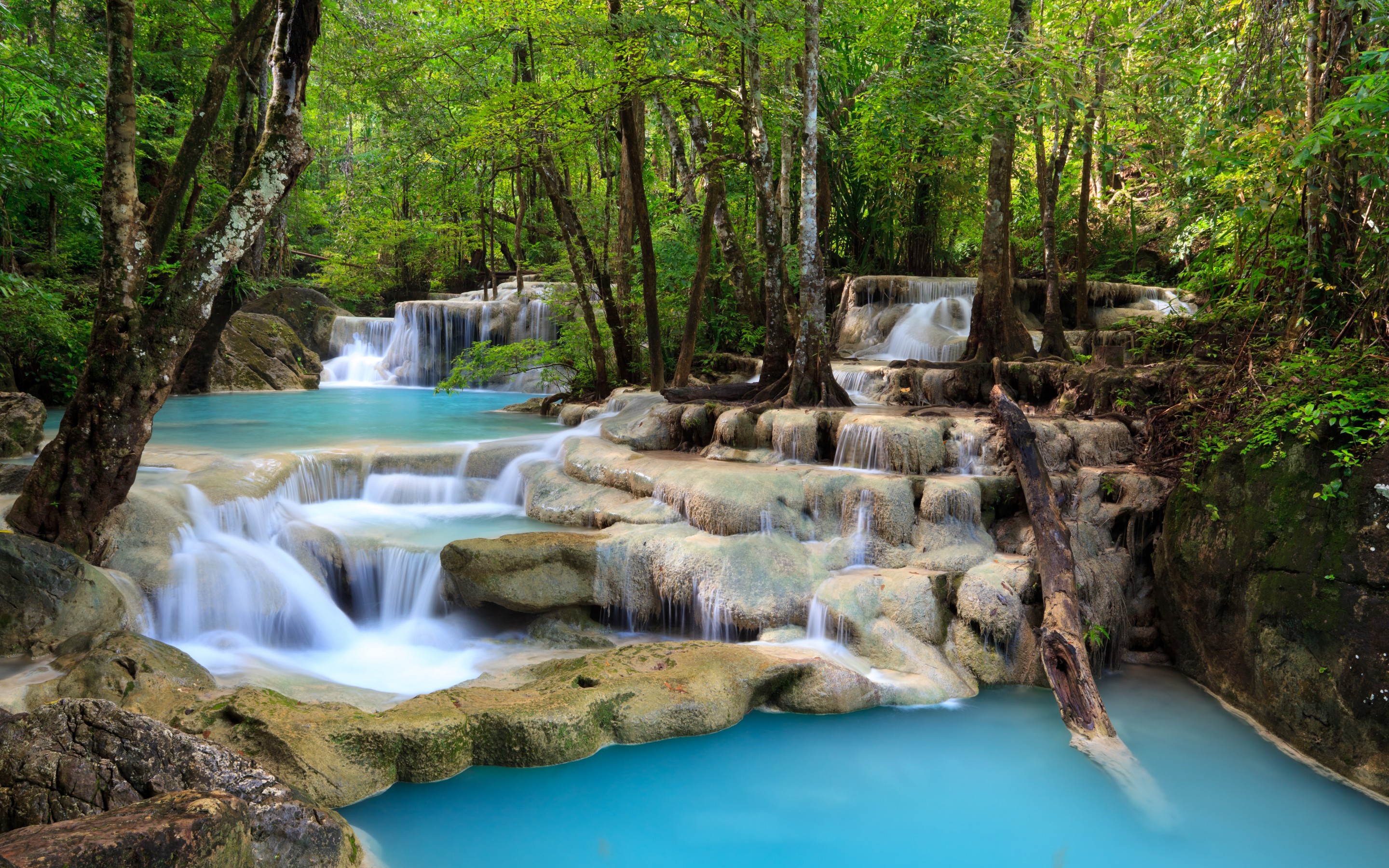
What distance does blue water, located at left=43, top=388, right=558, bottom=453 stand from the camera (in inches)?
388

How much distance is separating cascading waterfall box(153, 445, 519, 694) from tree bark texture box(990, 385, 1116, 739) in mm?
3861

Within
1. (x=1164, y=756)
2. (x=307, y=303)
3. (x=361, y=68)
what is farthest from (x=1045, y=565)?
(x=307, y=303)

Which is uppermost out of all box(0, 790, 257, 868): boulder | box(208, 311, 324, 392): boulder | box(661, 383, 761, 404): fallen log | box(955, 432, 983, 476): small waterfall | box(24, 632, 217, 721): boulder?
box(208, 311, 324, 392): boulder

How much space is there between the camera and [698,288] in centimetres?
1112

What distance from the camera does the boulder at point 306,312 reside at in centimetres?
2027

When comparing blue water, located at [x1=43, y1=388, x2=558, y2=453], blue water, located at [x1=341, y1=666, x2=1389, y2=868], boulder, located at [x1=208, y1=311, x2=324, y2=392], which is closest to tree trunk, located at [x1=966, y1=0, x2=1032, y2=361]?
blue water, located at [x1=341, y1=666, x2=1389, y2=868]

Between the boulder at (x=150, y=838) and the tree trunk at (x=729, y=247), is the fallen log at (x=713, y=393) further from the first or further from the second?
the boulder at (x=150, y=838)

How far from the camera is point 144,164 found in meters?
13.8

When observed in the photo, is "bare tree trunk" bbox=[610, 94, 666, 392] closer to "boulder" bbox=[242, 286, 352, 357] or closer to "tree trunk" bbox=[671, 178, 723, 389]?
"tree trunk" bbox=[671, 178, 723, 389]

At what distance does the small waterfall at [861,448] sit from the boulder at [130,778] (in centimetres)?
532

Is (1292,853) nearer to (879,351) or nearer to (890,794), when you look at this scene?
(890,794)

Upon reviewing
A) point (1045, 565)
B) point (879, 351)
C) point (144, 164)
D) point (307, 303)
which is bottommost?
point (1045, 565)

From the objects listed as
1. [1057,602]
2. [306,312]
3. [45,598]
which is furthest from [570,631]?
[306,312]

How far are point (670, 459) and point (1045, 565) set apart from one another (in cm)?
368
